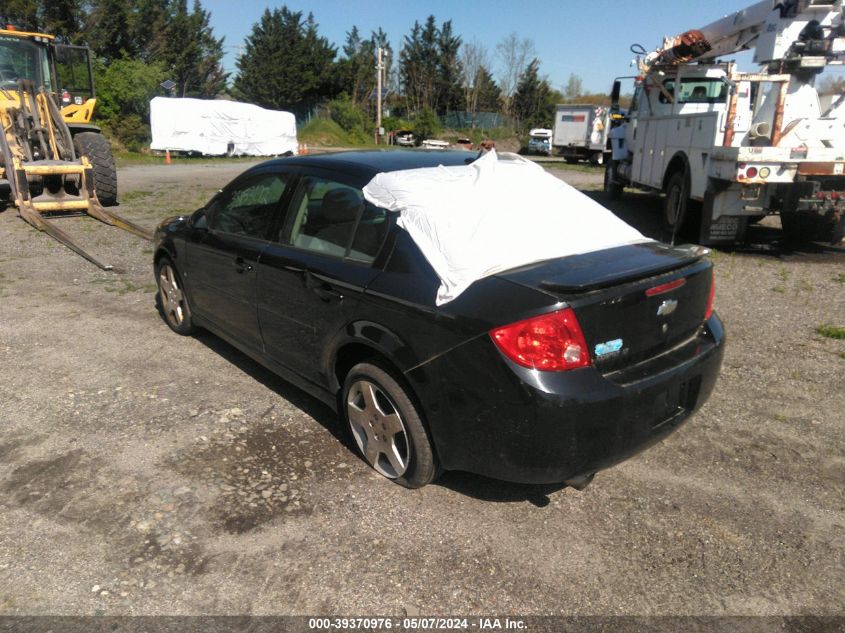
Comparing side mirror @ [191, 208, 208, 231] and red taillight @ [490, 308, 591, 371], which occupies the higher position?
side mirror @ [191, 208, 208, 231]

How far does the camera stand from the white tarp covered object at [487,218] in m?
3.02

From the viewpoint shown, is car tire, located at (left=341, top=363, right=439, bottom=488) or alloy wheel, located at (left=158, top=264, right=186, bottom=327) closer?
car tire, located at (left=341, top=363, right=439, bottom=488)

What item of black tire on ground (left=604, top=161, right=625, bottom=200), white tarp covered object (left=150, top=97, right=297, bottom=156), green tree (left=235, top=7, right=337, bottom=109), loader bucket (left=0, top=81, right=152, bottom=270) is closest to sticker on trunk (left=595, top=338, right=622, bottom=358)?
loader bucket (left=0, top=81, right=152, bottom=270)

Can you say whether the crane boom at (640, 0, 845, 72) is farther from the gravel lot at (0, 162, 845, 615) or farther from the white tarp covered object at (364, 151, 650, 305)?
the white tarp covered object at (364, 151, 650, 305)

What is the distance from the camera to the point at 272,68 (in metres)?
58.5

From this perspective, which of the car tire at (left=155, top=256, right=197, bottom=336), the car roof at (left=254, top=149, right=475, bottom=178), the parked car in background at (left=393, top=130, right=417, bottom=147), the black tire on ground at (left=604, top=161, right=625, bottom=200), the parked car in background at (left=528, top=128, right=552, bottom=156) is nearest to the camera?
the car roof at (left=254, top=149, right=475, bottom=178)

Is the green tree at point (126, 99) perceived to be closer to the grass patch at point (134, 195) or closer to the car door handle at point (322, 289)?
the grass patch at point (134, 195)

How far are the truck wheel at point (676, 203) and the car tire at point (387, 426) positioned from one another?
7.69 meters

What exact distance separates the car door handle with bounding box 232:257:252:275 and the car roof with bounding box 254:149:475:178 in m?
0.68

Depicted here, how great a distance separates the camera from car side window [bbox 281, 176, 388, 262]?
3.38 m

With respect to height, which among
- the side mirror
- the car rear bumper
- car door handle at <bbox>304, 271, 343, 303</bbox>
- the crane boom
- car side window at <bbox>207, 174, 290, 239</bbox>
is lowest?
the car rear bumper

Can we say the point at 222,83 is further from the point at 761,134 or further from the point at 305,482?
A: the point at 305,482

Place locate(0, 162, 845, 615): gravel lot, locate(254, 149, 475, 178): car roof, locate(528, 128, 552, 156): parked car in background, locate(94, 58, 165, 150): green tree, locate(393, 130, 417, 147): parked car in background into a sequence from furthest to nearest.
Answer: locate(393, 130, 417, 147): parked car in background < locate(528, 128, 552, 156): parked car in background < locate(94, 58, 165, 150): green tree < locate(254, 149, 475, 178): car roof < locate(0, 162, 845, 615): gravel lot

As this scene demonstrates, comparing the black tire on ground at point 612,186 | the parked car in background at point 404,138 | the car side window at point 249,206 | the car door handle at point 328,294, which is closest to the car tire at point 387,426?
the car door handle at point 328,294
